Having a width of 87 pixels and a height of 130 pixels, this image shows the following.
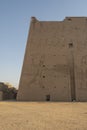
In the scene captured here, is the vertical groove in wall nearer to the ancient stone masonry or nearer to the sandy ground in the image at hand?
the ancient stone masonry

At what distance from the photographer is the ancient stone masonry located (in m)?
21.8

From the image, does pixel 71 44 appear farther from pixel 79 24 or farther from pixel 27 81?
pixel 27 81

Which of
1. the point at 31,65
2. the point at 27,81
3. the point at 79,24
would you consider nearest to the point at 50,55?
the point at 31,65

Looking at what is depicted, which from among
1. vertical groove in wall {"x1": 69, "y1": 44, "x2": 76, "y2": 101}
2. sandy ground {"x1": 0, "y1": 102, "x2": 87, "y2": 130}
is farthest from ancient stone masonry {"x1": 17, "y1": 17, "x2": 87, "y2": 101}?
sandy ground {"x1": 0, "y1": 102, "x2": 87, "y2": 130}

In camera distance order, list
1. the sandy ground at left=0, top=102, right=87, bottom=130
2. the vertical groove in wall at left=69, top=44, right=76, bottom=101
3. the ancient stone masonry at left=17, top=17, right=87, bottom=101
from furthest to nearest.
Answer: the vertical groove in wall at left=69, top=44, right=76, bottom=101 < the ancient stone masonry at left=17, top=17, right=87, bottom=101 < the sandy ground at left=0, top=102, right=87, bottom=130

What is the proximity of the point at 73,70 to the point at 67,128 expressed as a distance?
1674 cm

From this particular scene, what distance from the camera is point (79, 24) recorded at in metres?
24.7

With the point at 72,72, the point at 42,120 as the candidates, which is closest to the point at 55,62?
the point at 72,72

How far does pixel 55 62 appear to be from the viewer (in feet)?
74.7

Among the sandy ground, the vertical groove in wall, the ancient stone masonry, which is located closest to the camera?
the sandy ground

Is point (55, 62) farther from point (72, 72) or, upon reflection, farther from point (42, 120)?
point (42, 120)

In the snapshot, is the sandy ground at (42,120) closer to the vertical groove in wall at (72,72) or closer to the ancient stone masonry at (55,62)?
the ancient stone masonry at (55,62)

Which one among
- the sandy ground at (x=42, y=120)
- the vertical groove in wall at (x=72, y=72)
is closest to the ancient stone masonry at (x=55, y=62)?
the vertical groove in wall at (x=72, y=72)

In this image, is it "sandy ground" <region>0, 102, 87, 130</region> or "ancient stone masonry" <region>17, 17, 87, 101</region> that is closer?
"sandy ground" <region>0, 102, 87, 130</region>
